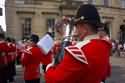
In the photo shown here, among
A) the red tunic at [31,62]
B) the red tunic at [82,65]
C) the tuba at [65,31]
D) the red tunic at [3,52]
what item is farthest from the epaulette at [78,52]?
the red tunic at [3,52]

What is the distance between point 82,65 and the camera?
11.4ft

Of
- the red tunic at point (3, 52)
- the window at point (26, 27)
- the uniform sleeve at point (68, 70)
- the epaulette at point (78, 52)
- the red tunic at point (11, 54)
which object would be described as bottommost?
the window at point (26, 27)

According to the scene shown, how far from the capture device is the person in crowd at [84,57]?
3.48 m

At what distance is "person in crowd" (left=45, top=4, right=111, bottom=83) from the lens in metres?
3.48

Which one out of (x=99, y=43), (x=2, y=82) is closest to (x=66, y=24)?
(x=99, y=43)

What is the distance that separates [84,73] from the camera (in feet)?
11.6

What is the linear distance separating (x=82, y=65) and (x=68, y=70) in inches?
4.4

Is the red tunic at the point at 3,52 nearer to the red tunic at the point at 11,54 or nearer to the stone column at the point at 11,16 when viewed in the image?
the red tunic at the point at 11,54

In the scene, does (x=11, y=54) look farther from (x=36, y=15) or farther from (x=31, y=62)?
(x=36, y=15)

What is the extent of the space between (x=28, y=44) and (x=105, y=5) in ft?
116

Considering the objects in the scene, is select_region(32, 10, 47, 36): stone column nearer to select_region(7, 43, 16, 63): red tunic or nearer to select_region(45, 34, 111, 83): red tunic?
select_region(7, 43, 16, 63): red tunic

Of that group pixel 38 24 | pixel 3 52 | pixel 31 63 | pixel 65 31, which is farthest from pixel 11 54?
pixel 38 24

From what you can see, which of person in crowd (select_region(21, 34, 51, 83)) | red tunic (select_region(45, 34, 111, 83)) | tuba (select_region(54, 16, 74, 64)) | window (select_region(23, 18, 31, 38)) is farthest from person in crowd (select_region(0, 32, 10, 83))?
window (select_region(23, 18, 31, 38))

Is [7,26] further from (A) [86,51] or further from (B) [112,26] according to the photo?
(A) [86,51]
